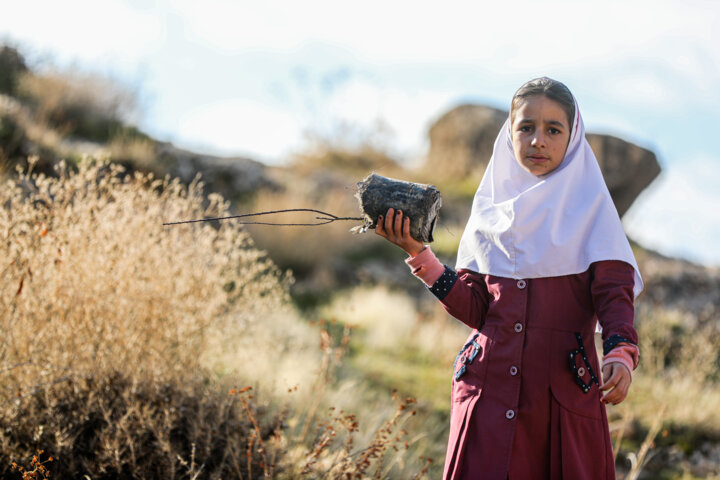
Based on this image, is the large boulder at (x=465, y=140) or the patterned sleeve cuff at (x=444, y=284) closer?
the patterned sleeve cuff at (x=444, y=284)

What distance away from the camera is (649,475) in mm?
5332

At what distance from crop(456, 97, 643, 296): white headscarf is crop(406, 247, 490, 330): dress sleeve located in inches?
3.8

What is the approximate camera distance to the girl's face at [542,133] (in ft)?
7.23

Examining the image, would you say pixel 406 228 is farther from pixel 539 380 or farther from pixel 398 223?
pixel 539 380

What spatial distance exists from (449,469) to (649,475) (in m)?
3.95

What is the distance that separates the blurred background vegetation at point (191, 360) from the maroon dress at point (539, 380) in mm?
616

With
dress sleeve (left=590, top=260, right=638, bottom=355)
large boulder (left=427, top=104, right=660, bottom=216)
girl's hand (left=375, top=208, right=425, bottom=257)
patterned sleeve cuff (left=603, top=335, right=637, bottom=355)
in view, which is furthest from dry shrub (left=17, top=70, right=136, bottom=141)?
patterned sleeve cuff (left=603, top=335, right=637, bottom=355)

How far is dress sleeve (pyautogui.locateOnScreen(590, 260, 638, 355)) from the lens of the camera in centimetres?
193

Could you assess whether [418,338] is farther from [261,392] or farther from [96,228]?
[96,228]

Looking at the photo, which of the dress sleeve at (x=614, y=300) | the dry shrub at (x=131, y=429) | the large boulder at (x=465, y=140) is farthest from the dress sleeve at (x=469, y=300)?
the large boulder at (x=465, y=140)

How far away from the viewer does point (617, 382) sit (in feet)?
6.11

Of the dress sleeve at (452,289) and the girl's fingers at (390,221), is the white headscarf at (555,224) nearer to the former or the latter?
the dress sleeve at (452,289)

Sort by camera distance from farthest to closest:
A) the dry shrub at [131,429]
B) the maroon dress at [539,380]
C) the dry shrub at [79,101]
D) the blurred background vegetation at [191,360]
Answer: the dry shrub at [79,101] < the blurred background vegetation at [191,360] < the dry shrub at [131,429] < the maroon dress at [539,380]

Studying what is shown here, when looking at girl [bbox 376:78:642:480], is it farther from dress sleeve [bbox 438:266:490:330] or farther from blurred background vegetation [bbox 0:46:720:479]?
blurred background vegetation [bbox 0:46:720:479]
